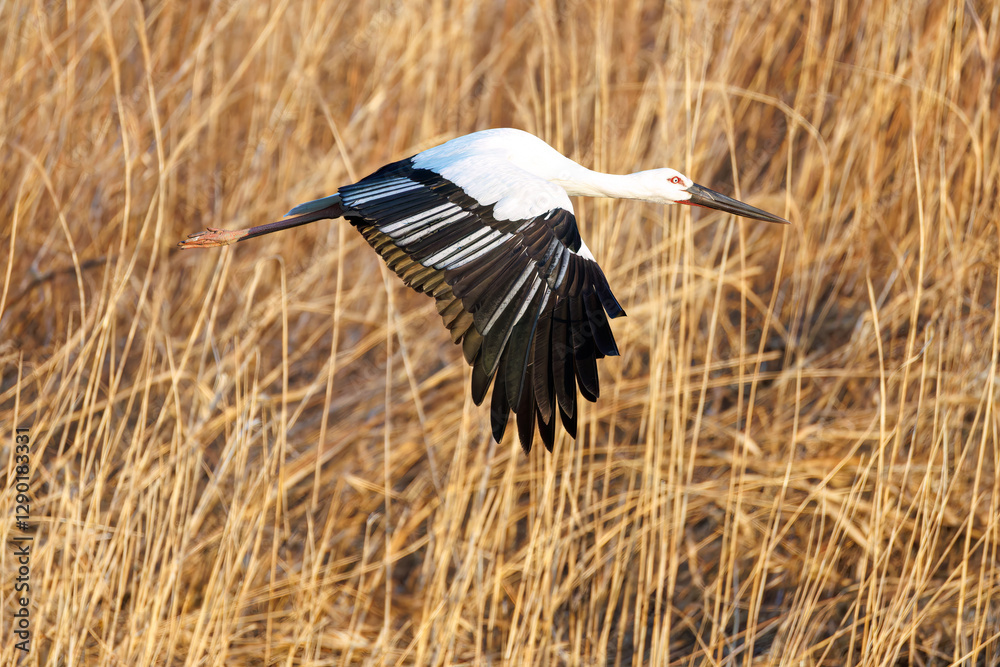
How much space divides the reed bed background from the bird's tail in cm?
18

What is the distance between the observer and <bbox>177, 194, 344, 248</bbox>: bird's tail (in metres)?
3.79

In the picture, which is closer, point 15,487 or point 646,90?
point 15,487

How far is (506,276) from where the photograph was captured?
2.92 m


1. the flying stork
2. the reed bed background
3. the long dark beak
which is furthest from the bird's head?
the flying stork

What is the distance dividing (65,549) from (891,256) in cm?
426

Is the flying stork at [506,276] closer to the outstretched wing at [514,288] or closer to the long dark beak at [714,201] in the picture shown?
the outstretched wing at [514,288]

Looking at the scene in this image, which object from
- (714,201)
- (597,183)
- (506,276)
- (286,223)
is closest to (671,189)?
(714,201)

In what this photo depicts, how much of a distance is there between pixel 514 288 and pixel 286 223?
1.34m

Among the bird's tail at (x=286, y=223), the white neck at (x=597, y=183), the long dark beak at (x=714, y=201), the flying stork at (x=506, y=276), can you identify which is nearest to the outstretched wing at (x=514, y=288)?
the flying stork at (x=506, y=276)

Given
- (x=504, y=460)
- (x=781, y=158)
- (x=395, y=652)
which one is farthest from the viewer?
(x=781, y=158)

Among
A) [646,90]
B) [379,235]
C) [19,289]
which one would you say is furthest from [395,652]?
[646,90]

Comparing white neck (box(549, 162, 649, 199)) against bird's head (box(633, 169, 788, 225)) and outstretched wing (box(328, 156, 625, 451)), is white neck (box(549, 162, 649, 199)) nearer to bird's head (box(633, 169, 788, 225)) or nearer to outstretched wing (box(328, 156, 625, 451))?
bird's head (box(633, 169, 788, 225))

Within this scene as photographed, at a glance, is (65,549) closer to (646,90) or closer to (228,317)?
(228,317)

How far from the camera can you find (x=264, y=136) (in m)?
5.32
